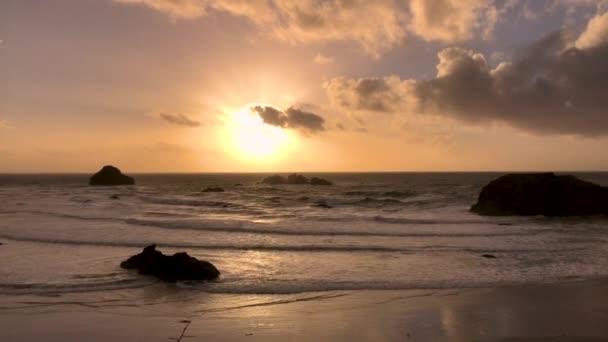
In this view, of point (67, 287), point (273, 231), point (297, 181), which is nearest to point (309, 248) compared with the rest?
point (273, 231)

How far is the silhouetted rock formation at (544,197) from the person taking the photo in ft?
113

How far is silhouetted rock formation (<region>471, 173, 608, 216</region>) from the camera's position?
34500mm

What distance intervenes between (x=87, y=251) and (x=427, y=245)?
54.0 feet

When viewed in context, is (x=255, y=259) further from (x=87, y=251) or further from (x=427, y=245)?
(x=427, y=245)

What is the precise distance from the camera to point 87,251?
63.5ft

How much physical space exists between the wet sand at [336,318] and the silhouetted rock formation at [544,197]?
950 inches

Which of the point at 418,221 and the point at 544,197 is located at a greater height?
the point at 544,197

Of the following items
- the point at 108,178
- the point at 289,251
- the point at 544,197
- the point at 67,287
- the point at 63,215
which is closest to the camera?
the point at 67,287

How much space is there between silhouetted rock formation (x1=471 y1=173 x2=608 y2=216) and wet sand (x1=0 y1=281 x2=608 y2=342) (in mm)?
24119

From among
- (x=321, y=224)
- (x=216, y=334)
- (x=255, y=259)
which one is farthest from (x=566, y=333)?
(x=321, y=224)

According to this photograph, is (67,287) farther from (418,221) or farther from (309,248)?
(418,221)

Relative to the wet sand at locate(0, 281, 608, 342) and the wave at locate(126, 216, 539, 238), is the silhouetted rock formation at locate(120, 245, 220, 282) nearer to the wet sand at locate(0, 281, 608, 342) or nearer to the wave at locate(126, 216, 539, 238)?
the wet sand at locate(0, 281, 608, 342)

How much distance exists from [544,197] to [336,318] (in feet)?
104

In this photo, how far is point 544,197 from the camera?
35.4 metres
